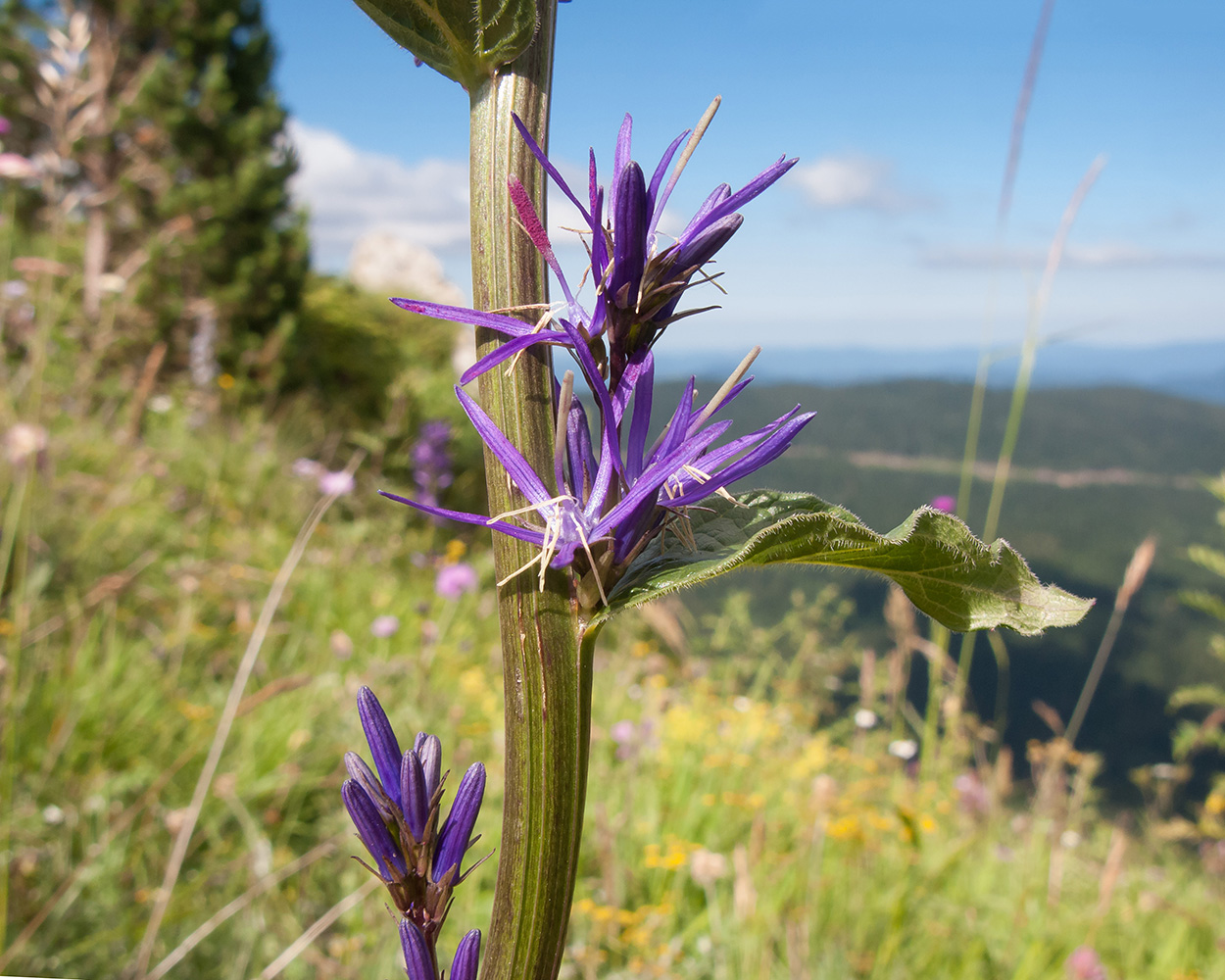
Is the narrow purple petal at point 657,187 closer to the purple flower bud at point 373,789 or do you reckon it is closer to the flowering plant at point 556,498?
the flowering plant at point 556,498

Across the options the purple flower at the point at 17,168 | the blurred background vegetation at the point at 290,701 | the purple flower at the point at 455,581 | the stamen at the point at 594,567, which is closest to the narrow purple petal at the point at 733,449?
the stamen at the point at 594,567

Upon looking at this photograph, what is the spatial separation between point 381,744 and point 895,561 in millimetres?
397

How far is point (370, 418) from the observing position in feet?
42.3

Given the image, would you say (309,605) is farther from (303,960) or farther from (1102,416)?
(1102,416)

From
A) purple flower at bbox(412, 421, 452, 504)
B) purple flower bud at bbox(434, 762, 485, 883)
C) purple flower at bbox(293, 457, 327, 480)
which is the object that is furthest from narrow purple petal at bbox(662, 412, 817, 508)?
purple flower at bbox(293, 457, 327, 480)

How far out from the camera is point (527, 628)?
0.53m

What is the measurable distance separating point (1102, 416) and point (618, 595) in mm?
67727

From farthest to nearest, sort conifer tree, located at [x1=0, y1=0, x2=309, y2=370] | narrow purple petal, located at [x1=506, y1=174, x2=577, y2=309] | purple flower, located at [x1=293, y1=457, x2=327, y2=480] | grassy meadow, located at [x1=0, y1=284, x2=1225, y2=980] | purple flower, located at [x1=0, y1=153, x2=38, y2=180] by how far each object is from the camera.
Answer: conifer tree, located at [x1=0, y1=0, x2=309, y2=370], purple flower, located at [x1=293, y1=457, x2=327, y2=480], grassy meadow, located at [x1=0, y1=284, x2=1225, y2=980], purple flower, located at [x1=0, y1=153, x2=38, y2=180], narrow purple petal, located at [x1=506, y1=174, x2=577, y2=309]

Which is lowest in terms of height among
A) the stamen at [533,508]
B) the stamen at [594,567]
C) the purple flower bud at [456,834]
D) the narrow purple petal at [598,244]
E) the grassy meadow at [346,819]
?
the grassy meadow at [346,819]

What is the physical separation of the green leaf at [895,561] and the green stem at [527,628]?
0.18 ft

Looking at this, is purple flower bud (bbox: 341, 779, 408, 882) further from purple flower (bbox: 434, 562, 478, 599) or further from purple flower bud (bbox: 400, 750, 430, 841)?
purple flower (bbox: 434, 562, 478, 599)

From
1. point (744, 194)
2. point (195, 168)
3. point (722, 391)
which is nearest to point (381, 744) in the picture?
point (722, 391)

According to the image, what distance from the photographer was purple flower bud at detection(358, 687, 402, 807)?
1.91 ft

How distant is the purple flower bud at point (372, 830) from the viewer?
55cm
